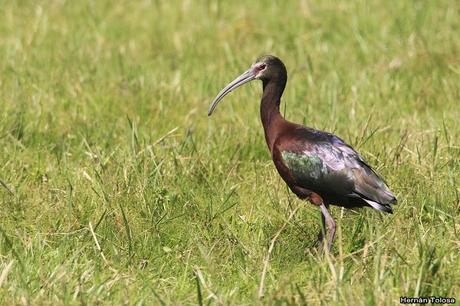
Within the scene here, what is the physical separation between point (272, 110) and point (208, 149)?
798 mm

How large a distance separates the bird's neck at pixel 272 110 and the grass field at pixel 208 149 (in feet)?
1.17

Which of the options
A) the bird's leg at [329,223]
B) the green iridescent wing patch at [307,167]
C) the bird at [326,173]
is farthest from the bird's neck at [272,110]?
the bird's leg at [329,223]

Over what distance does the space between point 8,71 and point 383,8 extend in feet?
12.5

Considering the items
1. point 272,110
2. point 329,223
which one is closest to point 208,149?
point 272,110

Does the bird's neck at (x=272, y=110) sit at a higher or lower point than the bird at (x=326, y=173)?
higher

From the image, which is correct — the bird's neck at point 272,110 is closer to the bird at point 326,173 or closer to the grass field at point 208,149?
the bird at point 326,173

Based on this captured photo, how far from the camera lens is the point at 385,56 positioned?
878cm

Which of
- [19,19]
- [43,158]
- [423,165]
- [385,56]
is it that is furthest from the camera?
[19,19]

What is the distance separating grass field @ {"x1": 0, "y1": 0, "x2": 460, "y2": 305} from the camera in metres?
4.89

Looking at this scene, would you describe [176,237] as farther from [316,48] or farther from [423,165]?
[316,48]

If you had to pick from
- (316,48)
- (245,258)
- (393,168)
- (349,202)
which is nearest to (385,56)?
(316,48)

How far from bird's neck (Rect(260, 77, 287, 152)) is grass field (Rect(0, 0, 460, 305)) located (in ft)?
1.17

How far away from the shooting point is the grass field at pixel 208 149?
192 inches

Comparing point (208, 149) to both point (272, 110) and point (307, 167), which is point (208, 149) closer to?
point (272, 110)
